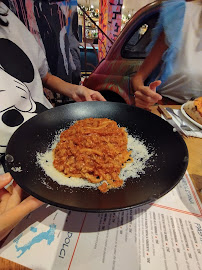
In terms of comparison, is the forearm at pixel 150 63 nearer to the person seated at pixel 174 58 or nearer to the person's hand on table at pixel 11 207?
the person seated at pixel 174 58

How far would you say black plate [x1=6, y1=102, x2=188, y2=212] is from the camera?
67cm

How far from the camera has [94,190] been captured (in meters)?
0.76

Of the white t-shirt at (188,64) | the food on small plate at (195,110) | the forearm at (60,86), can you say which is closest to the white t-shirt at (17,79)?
the forearm at (60,86)

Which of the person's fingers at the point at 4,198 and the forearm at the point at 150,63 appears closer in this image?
the person's fingers at the point at 4,198

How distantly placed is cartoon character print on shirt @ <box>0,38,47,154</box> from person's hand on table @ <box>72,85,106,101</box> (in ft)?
1.16

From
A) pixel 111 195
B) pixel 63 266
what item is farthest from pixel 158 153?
pixel 63 266

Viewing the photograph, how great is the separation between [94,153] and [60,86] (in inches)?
46.1

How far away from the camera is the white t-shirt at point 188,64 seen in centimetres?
157

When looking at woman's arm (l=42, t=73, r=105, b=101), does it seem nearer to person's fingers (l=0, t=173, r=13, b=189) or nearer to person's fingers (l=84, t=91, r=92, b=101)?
person's fingers (l=84, t=91, r=92, b=101)

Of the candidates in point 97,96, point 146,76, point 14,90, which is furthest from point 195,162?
point 14,90

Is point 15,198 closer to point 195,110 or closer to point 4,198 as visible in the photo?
point 4,198

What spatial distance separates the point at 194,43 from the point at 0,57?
185 cm

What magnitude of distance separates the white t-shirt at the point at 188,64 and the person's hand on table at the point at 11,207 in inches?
71.1

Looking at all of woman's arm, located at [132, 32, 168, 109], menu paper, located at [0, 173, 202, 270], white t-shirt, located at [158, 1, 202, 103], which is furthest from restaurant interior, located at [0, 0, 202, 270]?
white t-shirt, located at [158, 1, 202, 103]
